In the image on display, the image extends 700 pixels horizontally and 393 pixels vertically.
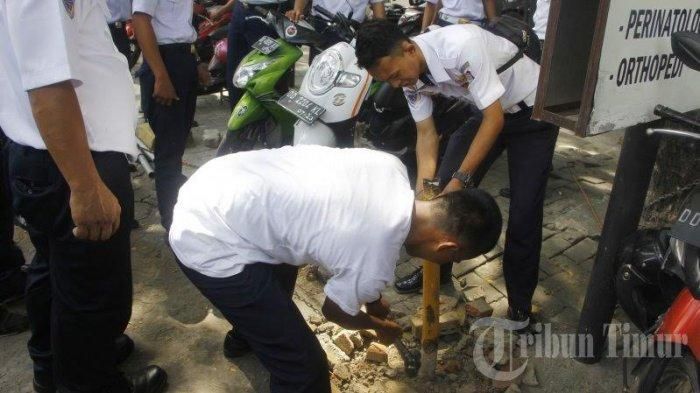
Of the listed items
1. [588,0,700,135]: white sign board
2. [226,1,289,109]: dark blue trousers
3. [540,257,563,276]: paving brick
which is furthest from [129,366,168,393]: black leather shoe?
[226,1,289,109]: dark blue trousers

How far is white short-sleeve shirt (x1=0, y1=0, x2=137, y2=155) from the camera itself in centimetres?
145

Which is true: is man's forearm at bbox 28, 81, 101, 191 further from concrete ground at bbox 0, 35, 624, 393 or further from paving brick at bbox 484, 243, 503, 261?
paving brick at bbox 484, 243, 503, 261

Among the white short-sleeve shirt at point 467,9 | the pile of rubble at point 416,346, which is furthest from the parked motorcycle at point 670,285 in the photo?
the white short-sleeve shirt at point 467,9

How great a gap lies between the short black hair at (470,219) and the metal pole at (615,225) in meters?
0.75

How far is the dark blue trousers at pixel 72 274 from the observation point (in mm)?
1712

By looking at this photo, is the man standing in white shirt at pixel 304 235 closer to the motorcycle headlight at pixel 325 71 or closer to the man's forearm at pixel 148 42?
the man's forearm at pixel 148 42

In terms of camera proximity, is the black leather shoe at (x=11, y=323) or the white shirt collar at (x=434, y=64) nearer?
the white shirt collar at (x=434, y=64)

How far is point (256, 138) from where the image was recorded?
3.85 metres

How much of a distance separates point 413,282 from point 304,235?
4.95 ft

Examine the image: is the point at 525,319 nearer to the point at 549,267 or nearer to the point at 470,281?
the point at 470,281

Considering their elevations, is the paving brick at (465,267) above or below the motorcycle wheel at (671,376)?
below

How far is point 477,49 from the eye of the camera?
2.31m

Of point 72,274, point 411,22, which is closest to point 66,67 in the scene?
point 72,274

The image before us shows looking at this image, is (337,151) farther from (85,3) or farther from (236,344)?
(236,344)
